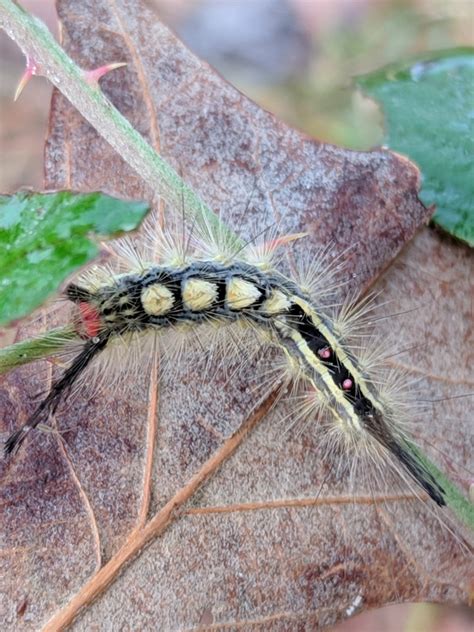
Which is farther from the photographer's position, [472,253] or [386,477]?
[472,253]

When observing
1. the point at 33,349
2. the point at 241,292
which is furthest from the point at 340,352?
the point at 33,349

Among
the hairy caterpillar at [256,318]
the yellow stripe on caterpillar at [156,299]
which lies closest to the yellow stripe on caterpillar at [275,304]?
the hairy caterpillar at [256,318]

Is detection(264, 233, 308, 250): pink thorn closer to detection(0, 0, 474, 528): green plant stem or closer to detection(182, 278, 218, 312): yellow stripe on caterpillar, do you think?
detection(182, 278, 218, 312): yellow stripe on caterpillar

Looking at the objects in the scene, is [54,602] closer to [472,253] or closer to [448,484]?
[448,484]

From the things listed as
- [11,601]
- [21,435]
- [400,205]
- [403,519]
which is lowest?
[11,601]

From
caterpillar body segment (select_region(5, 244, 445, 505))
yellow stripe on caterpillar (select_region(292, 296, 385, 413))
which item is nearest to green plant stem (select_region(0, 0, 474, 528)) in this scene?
caterpillar body segment (select_region(5, 244, 445, 505))

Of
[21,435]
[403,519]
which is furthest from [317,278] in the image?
[21,435]
